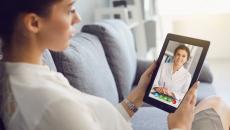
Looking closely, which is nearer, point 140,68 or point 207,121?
point 207,121

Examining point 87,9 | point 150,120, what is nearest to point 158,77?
point 150,120

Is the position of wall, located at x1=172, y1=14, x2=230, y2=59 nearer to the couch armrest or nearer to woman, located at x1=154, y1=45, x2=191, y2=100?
the couch armrest

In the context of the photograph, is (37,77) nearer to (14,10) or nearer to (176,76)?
(14,10)

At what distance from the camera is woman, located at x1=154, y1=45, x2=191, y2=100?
4.18ft

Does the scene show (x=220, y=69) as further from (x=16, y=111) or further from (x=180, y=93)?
(x=16, y=111)

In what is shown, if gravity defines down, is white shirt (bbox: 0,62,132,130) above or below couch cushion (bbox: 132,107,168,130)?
above

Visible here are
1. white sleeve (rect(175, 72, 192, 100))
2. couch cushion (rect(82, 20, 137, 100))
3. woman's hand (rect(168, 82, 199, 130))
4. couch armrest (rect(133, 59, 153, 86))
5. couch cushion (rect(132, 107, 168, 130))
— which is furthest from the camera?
couch armrest (rect(133, 59, 153, 86))

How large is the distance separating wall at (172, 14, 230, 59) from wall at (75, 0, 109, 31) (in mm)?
1569

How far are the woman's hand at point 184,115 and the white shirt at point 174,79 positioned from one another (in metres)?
0.07

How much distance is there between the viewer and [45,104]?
0.78m

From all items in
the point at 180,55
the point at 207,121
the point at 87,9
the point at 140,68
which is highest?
the point at 180,55

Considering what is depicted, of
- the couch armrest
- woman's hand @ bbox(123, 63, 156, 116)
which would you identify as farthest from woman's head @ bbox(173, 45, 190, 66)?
the couch armrest

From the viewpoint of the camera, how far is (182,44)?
4.34ft

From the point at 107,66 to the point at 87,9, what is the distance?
3.21 feet
